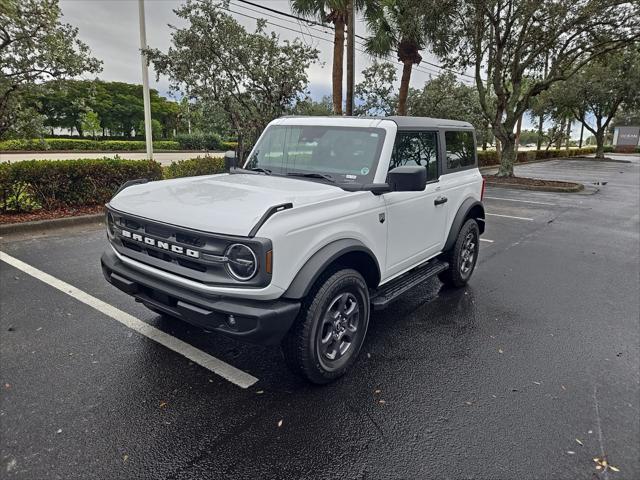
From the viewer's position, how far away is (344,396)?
9.43 feet

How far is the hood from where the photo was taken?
8.13 ft

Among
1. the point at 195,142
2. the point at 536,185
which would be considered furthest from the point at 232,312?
the point at 195,142

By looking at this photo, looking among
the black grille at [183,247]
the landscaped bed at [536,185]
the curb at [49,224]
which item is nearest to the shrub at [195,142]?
the landscaped bed at [536,185]

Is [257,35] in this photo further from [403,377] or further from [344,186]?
[403,377]

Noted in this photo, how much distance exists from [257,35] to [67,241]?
287 inches

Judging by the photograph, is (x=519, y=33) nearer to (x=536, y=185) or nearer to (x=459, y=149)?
(x=536, y=185)

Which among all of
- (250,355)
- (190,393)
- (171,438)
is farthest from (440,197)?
(171,438)

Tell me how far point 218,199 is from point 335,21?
12.6 metres

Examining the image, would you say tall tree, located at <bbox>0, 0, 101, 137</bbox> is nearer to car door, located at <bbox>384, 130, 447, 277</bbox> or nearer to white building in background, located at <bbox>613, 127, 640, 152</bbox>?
car door, located at <bbox>384, 130, 447, 277</bbox>

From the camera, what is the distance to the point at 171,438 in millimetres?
2412

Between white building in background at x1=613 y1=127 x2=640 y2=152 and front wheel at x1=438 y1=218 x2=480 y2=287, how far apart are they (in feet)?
233

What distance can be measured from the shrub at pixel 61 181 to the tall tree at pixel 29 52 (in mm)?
1216

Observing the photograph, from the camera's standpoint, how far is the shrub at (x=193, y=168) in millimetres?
10719

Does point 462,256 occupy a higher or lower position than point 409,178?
lower
